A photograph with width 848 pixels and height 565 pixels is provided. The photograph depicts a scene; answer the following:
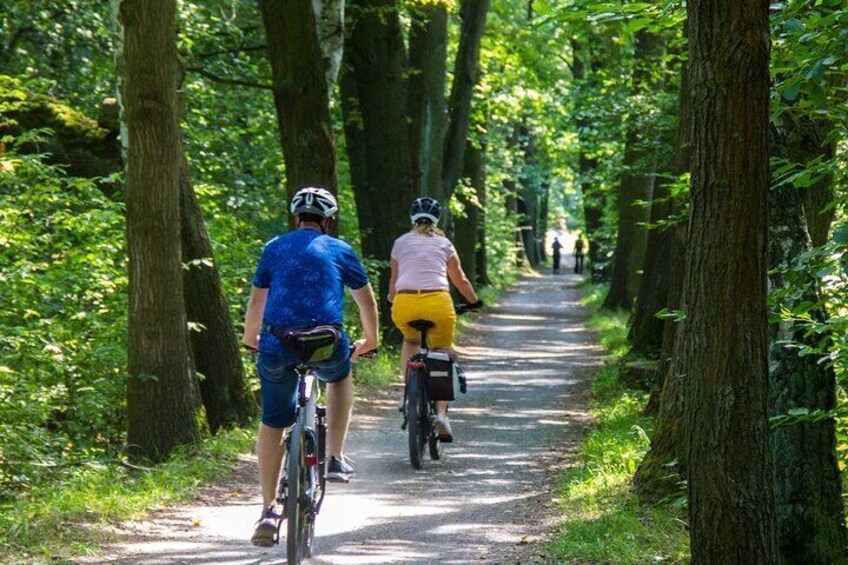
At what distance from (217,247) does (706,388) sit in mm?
9365

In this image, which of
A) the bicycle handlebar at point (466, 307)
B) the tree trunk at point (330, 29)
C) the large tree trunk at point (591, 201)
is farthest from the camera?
the large tree trunk at point (591, 201)

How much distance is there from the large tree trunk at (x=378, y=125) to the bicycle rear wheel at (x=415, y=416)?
26.0 ft

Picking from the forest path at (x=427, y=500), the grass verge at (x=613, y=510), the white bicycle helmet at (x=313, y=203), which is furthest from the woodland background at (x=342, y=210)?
the white bicycle helmet at (x=313, y=203)

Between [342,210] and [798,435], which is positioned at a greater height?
[342,210]

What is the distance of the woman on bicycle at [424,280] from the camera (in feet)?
32.7

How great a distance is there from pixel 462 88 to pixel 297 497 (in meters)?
17.2

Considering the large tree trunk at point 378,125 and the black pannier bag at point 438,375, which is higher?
the large tree trunk at point 378,125

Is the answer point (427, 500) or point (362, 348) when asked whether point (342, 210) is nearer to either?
point (427, 500)

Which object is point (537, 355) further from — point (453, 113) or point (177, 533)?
point (177, 533)

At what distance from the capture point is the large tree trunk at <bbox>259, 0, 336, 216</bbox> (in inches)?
461

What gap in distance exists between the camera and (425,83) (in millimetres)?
19828

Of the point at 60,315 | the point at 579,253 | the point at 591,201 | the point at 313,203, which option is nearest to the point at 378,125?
the point at 60,315

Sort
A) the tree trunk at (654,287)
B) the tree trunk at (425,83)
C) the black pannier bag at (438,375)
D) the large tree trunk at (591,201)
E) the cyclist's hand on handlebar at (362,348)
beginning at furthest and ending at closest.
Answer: the large tree trunk at (591,201) < the tree trunk at (425,83) < the tree trunk at (654,287) < the black pannier bag at (438,375) < the cyclist's hand on handlebar at (362,348)

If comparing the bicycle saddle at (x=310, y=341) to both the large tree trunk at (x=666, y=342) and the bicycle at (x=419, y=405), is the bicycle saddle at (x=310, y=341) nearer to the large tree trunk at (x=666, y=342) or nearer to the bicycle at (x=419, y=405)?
the large tree trunk at (x=666, y=342)
